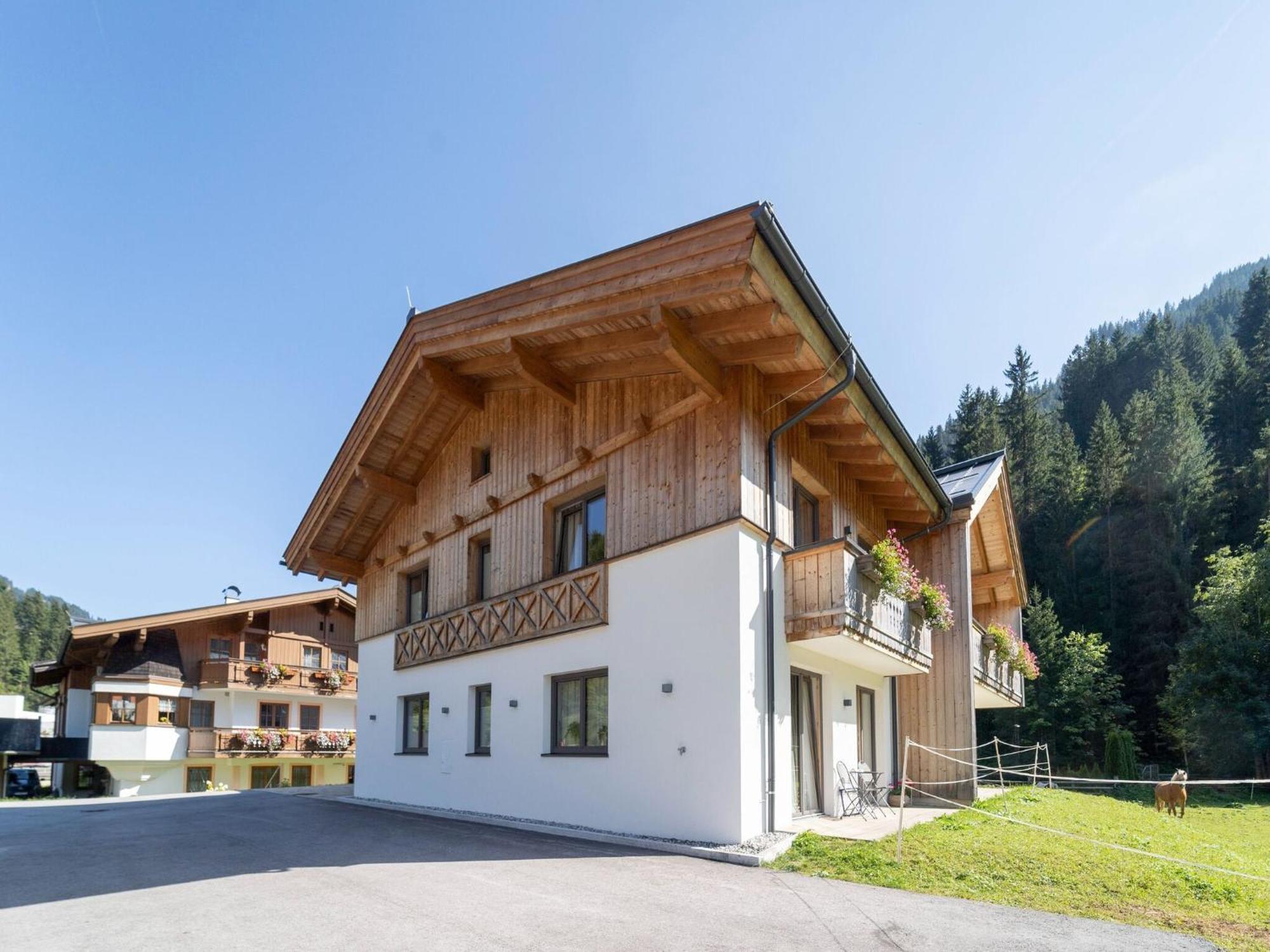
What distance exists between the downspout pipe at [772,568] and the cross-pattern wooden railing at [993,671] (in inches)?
273

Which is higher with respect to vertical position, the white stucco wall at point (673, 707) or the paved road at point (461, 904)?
the white stucco wall at point (673, 707)

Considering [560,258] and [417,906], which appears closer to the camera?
[417,906]

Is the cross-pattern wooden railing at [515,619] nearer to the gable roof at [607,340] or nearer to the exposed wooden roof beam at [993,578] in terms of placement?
the gable roof at [607,340]

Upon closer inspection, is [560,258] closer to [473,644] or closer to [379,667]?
[473,644]

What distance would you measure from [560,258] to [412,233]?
164 inches

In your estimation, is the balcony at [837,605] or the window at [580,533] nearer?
the balcony at [837,605]

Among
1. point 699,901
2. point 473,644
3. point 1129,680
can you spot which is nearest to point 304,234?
point 473,644

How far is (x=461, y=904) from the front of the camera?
6.79m

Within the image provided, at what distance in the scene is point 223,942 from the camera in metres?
5.82

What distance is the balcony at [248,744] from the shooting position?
28.4m

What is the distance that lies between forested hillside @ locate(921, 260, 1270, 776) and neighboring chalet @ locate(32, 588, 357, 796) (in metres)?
26.2

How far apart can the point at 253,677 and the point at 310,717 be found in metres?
3.36

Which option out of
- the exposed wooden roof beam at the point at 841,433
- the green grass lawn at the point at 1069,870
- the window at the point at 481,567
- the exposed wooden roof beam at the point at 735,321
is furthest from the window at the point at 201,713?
the exposed wooden roof beam at the point at 735,321

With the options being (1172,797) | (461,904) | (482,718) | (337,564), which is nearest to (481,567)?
(482,718)
